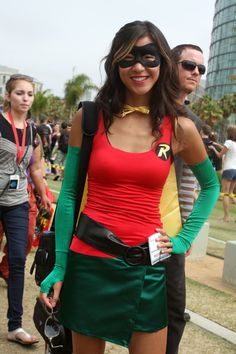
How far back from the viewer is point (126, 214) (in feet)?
6.58

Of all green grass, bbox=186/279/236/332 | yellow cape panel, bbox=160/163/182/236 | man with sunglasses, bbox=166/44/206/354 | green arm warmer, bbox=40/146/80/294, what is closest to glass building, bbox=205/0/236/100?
green grass, bbox=186/279/236/332

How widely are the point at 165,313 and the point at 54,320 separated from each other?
0.53m

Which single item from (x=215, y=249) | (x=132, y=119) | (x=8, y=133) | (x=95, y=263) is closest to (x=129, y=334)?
(x=95, y=263)

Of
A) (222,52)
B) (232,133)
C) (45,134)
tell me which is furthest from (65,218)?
(222,52)

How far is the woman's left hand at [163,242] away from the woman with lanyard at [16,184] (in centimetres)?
180

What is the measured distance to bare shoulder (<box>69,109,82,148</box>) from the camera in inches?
84.1

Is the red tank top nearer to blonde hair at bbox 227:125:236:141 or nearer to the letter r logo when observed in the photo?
the letter r logo

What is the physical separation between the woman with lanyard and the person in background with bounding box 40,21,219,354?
5.11 ft

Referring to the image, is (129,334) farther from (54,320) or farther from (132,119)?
(132,119)

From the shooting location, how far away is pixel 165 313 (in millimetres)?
2107

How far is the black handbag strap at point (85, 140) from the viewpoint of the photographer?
6.92 feet

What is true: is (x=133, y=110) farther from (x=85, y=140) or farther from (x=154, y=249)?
(x=154, y=249)

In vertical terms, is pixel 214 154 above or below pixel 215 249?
above

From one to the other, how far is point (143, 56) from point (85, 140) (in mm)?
427
